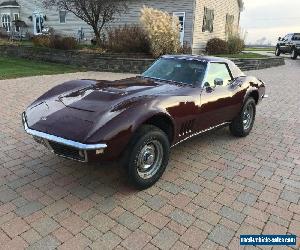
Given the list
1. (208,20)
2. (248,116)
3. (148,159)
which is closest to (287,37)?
(208,20)

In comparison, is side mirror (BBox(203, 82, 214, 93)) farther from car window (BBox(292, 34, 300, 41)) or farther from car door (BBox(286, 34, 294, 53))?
car door (BBox(286, 34, 294, 53))

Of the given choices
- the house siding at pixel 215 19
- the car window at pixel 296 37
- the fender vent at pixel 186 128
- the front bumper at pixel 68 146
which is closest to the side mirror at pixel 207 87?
the fender vent at pixel 186 128

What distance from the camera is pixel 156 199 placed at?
3742 millimetres

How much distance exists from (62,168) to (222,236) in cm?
237

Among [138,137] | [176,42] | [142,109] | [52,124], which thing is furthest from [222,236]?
[176,42]

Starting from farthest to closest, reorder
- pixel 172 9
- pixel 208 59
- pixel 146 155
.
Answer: pixel 172 9 < pixel 208 59 < pixel 146 155

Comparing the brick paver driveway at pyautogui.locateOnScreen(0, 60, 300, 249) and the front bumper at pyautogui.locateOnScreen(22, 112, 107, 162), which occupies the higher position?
the front bumper at pyautogui.locateOnScreen(22, 112, 107, 162)

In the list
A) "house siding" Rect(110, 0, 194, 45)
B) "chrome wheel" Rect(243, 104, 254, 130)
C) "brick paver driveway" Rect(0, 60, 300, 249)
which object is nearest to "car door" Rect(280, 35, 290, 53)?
"house siding" Rect(110, 0, 194, 45)

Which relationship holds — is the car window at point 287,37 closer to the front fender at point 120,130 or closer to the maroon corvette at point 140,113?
the maroon corvette at point 140,113

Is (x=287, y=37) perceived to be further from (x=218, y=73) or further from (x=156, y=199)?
(x=156, y=199)

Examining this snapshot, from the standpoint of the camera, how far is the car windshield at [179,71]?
4.88 metres

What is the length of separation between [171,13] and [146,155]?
58.0 feet

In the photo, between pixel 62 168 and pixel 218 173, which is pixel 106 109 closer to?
pixel 62 168

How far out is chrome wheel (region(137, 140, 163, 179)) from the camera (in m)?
Answer: 3.83
